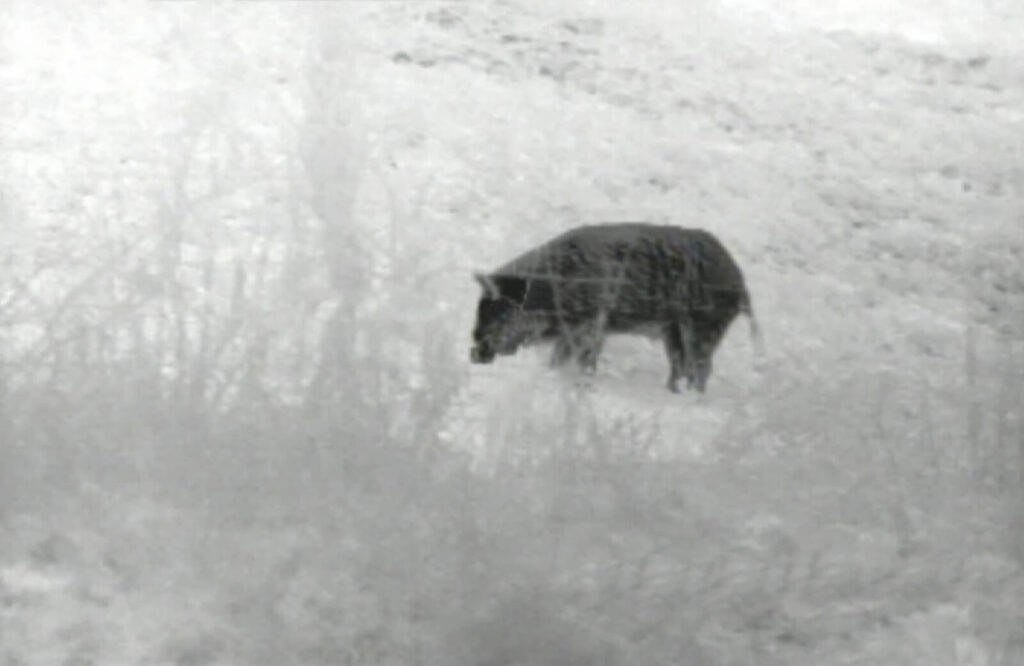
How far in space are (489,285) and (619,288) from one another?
17.6 inches

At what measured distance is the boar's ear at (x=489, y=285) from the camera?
409cm

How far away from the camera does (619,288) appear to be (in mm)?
4473

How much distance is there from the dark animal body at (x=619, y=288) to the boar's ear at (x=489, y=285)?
1 cm

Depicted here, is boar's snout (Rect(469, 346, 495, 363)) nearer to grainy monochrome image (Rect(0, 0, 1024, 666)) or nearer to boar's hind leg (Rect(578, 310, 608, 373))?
grainy monochrome image (Rect(0, 0, 1024, 666))

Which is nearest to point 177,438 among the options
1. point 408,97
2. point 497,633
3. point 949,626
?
point 497,633

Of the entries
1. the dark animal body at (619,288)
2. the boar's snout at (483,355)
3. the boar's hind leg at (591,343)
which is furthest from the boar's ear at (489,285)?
the boar's hind leg at (591,343)

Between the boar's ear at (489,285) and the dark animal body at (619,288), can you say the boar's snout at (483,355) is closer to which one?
the dark animal body at (619,288)

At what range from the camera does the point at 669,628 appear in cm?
269

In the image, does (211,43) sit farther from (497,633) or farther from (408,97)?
(497,633)

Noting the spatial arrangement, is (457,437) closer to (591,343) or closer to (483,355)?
(591,343)

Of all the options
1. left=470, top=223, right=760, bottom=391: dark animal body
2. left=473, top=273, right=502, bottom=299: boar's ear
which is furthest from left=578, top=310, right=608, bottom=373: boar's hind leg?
left=473, top=273, right=502, bottom=299: boar's ear

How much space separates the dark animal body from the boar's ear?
10mm

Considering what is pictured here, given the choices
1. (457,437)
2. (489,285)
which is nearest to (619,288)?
(489,285)

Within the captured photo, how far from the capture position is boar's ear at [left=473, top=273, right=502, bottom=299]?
4095mm
